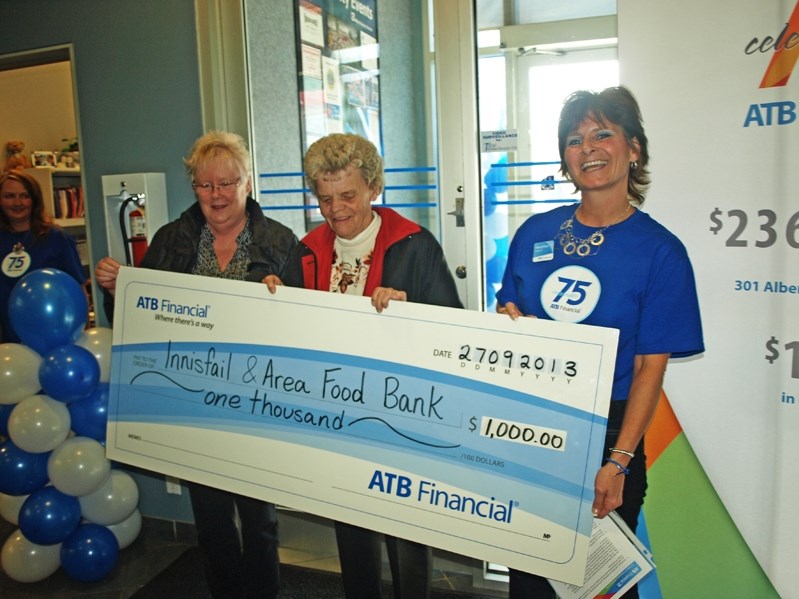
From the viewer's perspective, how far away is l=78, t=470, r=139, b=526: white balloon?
2789 millimetres

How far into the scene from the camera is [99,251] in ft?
10.9

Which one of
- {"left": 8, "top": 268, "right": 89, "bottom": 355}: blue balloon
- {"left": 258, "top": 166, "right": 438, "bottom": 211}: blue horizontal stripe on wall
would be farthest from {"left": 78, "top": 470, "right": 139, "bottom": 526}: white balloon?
{"left": 258, "top": 166, "right": 438, "bottom": 211}: blue horizontal stripe on wall

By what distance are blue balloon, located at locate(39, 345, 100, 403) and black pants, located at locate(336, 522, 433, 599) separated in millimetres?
1202

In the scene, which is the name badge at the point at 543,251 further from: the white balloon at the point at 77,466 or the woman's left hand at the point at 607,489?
the white balloon at the point at 77,466

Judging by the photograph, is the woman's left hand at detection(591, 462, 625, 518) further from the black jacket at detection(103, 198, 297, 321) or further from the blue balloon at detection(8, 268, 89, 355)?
the blue balloon at detection(8, 268, 89, 355)

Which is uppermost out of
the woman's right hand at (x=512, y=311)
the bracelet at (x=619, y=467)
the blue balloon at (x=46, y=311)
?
the woman's right hand at (x=512, y=311)

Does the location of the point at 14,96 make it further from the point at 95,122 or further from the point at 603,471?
the point at 603,471

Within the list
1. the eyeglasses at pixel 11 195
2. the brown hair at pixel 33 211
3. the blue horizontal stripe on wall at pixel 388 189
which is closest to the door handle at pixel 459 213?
the blue horizontal stripe on wall at pixel 388 189

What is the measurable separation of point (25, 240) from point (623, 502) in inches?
126

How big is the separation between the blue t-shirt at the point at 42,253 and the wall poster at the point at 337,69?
4.48 feet

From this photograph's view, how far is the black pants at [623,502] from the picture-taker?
5.59 feet

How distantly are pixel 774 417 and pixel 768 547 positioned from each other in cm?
43

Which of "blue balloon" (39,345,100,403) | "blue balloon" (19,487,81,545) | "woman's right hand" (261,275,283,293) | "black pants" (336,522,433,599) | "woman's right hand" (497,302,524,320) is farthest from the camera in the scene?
"blue balloon" (19,487,81,545)

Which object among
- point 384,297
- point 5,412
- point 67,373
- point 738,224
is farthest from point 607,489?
point 5,412
